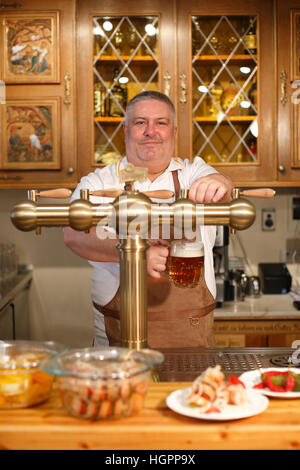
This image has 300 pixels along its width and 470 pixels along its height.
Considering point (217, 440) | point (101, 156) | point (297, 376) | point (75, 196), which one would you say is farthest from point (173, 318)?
point (101, 156)

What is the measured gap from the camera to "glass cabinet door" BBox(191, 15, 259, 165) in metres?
2.91

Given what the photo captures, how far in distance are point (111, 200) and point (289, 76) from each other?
138 cm

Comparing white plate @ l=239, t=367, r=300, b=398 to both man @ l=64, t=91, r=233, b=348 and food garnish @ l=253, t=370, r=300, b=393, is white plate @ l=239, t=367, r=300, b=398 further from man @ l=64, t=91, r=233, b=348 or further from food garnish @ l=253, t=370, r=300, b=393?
man @ l=64, t=91, r=233, b=348

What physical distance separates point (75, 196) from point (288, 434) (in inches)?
45.1

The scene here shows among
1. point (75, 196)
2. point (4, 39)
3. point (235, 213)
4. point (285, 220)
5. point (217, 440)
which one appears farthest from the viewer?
point (285, 220)

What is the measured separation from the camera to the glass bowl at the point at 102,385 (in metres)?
0.80

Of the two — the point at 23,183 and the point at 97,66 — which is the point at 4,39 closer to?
the point at 97,66

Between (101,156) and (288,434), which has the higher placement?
(101,156)

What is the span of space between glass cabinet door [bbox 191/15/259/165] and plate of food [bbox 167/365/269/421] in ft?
7.06

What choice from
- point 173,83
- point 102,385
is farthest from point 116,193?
point 173,83

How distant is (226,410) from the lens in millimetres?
841

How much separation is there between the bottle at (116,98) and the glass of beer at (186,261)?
76.2 inches

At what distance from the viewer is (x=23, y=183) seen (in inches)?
114

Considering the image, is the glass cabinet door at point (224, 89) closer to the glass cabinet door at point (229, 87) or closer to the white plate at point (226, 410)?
the glass cabinet door at point (229, 87)
